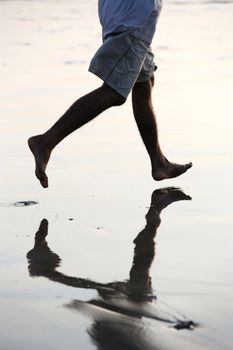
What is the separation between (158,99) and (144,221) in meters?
2.97

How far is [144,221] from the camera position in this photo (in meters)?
4.80

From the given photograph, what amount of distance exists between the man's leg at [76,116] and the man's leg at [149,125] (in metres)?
0.42

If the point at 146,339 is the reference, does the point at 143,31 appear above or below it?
above

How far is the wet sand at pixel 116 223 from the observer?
11.2 feet

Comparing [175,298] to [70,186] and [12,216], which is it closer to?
[12,216]

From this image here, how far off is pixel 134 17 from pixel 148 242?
49.5 inches

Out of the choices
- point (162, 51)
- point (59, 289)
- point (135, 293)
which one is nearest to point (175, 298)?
point (135, 293)

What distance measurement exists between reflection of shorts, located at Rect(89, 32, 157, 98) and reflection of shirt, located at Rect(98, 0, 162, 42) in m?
0.03

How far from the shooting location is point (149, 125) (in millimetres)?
5664

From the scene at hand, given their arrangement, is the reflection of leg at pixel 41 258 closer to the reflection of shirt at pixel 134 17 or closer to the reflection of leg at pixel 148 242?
the reflection of leg at pixel 148 242

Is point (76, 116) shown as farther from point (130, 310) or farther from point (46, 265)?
point (130, 310)

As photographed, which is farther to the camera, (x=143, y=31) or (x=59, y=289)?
(x=143, y=31)

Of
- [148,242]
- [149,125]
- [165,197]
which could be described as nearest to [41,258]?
[148,242]

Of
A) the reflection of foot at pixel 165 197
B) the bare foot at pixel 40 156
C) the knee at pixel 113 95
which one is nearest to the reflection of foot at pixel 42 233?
the bare foot at pixel 40 156
